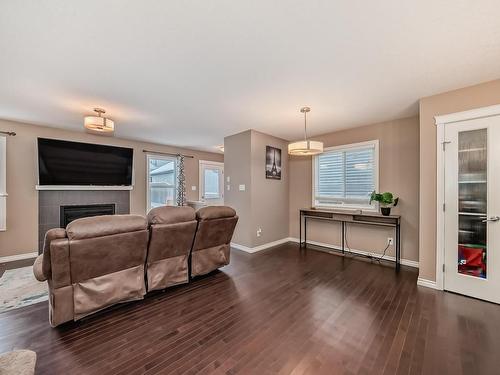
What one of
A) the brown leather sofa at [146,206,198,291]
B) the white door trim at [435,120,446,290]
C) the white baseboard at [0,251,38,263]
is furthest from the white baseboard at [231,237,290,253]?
the white baseboard at [0,251,38,263]

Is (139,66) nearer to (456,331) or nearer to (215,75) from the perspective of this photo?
(215,75)

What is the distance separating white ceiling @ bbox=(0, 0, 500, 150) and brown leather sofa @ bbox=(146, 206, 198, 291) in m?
1.56

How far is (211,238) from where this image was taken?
3.08 metres

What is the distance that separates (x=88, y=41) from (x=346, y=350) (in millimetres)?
3300

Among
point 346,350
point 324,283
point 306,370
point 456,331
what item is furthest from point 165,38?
point 456,331

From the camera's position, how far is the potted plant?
364 centimetres

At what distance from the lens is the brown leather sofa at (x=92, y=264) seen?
1.88 m

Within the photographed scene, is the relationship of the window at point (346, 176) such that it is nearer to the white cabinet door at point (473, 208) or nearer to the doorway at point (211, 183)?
the white cabinet door at point (473, 208)

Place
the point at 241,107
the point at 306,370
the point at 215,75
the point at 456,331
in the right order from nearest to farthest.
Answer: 1. the point at 306,370
2. the point at 456,331
3. the point at 215,75
4. the point at 241,107

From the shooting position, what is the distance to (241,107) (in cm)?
332

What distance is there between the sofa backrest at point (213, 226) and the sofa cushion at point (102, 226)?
0.74 m

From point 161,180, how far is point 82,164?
6.19 feet

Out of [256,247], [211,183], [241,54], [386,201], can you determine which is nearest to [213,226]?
[256,247]

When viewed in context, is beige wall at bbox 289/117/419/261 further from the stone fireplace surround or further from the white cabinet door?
the stone fireplace surround
